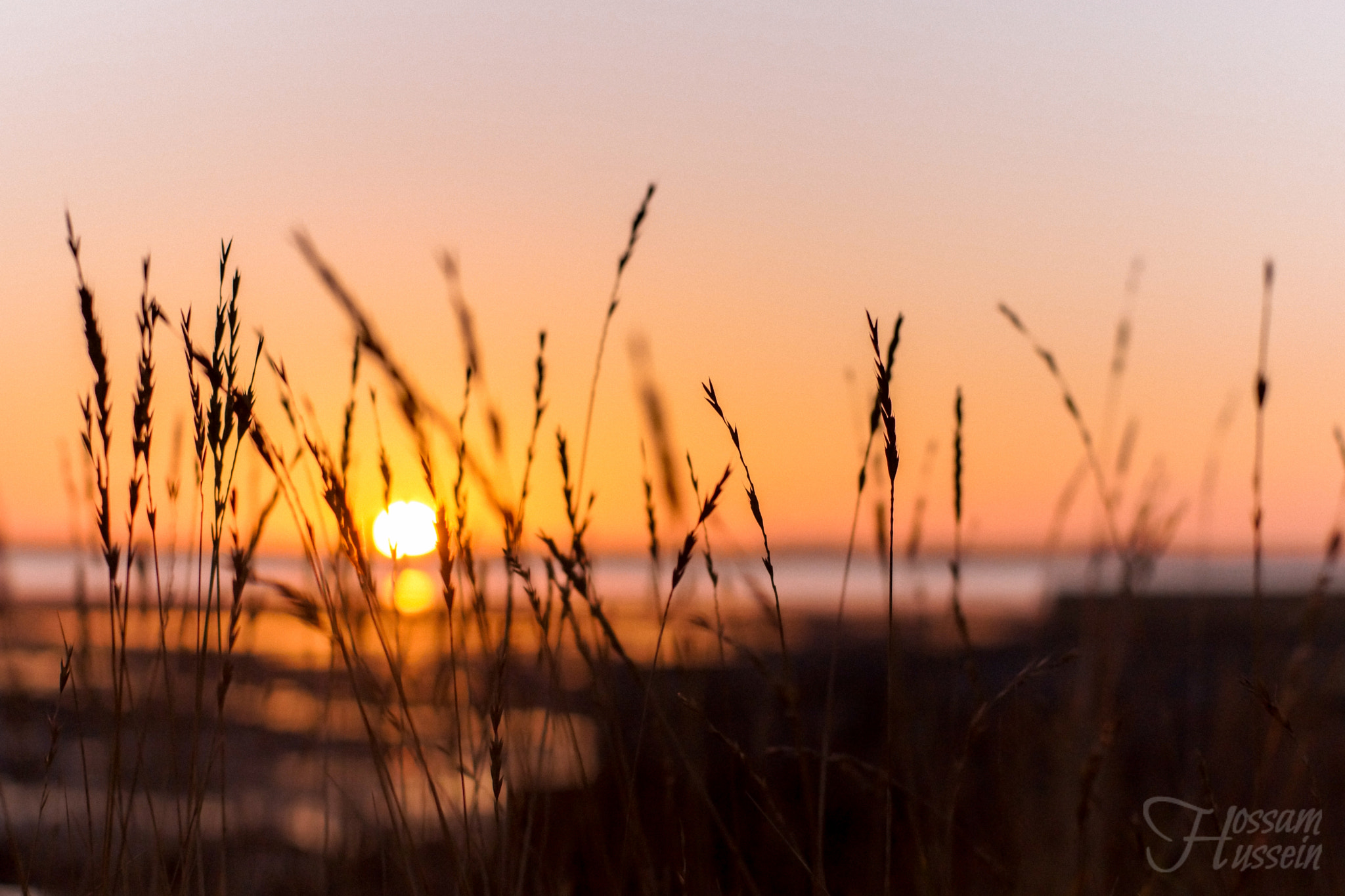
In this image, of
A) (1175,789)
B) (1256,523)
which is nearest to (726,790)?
(1175,789)

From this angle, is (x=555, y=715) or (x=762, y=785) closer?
(x=762, y=785)

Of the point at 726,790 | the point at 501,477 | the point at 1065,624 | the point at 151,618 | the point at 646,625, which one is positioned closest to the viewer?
the point at 501,477

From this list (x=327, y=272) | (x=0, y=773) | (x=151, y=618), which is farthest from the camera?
(x=0, y=773)

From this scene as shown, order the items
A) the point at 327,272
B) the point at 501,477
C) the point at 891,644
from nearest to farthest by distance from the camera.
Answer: the point at 327,272 → the point at 891,644 → the point at 501,477

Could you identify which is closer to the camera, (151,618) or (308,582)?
(308,582)

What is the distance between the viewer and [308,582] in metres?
1.95

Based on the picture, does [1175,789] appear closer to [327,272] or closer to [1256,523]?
[1256,523]

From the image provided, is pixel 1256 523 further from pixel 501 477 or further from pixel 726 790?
pixel 726 790

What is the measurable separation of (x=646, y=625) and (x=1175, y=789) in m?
1.23

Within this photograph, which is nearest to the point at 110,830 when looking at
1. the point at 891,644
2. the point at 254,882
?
the point at 891,644

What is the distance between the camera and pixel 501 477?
53.4 inches

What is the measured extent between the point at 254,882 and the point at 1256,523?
78.8 inches

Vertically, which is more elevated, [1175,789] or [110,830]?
[110,830]

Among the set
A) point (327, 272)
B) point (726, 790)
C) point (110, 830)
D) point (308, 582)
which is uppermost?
point (327, 272)
